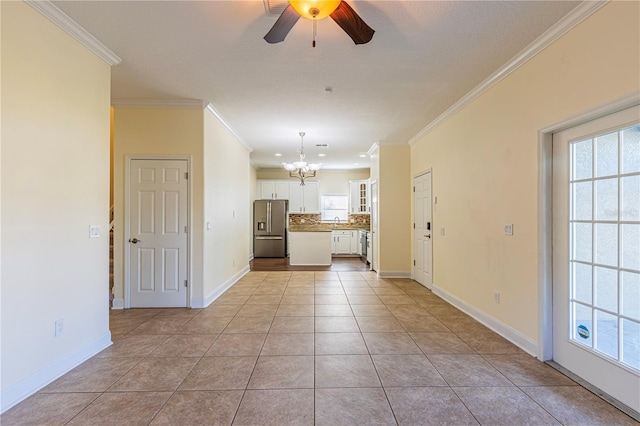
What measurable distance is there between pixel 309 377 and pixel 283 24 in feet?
8.16

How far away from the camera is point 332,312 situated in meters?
3.76

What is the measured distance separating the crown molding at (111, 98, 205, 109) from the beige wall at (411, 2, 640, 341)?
3468 mm

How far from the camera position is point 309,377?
225cm

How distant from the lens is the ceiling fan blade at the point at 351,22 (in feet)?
5.91

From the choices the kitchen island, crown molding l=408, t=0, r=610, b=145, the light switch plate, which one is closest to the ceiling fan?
crown molding l=408, t=0, r=610, b=145

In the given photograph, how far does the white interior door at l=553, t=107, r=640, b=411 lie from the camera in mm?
1877

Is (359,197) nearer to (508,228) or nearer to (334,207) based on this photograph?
(334,207)

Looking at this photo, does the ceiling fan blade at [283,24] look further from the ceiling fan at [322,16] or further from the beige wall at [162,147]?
the beige wall at [162,147]

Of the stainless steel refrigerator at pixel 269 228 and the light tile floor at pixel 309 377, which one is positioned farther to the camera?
the stainless steel refrigerator at pixel 269 228

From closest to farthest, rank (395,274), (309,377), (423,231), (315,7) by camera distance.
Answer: (315,7), (309,377), (423,231), (395,274)

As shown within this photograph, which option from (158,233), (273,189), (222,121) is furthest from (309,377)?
(273,189)

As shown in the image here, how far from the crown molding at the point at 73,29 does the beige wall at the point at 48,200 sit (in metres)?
0.04

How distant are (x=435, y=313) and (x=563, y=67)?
9.30 feet

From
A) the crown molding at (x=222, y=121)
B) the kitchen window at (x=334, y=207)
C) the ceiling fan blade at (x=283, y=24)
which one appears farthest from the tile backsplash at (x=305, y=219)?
the ceiling fan blade at (x=283, y=24)
